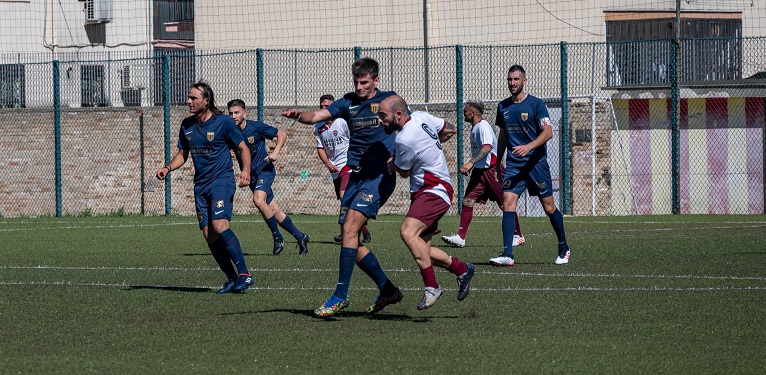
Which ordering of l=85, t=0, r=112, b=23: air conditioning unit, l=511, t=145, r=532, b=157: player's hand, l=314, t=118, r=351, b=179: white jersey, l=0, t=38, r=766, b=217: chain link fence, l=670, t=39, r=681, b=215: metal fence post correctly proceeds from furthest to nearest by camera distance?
l=85, t=0, r=112, b=23: air conditioning unit, l=0, t=38, r=766, b=217: chain link fence, l=670, t=39, r=681, b=215: metal fence post, l=314, t=118, r=351, b=179: white jersey, l=511, t=145, r=532, b=157: player's hand

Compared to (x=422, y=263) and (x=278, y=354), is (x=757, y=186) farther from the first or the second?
(x=278, y=354)

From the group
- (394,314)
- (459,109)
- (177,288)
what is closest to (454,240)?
(177,288)

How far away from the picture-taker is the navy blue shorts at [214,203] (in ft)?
34.8

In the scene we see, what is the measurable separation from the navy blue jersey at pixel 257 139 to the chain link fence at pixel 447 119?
8.31 metres

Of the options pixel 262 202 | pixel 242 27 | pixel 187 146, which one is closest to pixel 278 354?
pixel 187 146

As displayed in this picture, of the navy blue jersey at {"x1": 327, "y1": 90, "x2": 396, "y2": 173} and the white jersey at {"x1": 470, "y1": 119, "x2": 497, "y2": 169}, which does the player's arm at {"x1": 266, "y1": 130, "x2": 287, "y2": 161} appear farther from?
the navy blue jersey at {"x1": 327, "y1": 90, "x2": 396, "y2": 173}

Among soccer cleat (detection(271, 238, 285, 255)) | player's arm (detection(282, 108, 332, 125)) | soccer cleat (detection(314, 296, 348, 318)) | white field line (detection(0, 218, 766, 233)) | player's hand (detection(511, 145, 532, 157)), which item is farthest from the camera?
white field line (detection(0, 218, 766, 233))

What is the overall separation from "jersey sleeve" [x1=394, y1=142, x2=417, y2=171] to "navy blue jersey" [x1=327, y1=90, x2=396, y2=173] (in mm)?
481

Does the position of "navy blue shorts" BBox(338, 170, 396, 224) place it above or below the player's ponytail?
below

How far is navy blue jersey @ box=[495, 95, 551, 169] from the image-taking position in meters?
12.8

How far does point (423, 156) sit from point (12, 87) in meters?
18.5

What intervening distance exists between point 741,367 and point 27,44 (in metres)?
34.4

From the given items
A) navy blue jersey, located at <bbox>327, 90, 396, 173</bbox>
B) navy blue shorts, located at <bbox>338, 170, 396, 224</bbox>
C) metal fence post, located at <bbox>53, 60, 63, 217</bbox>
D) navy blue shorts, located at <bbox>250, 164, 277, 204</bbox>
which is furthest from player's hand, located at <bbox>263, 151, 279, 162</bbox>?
metal fence post, located at <bbox>53, 60, 63, 217</bbox>

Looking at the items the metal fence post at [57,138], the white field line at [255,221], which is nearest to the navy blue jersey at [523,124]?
the white field line at [255,221]
